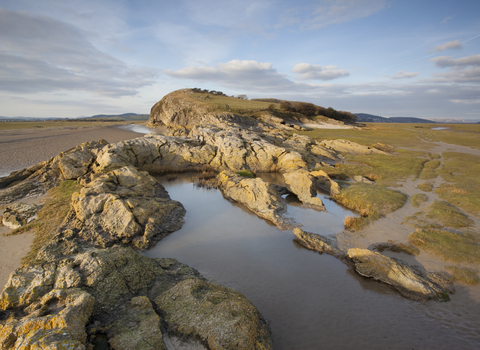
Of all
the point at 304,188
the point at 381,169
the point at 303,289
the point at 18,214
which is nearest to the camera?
the point at 303,289

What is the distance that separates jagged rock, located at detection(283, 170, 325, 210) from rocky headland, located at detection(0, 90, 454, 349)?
100 mm

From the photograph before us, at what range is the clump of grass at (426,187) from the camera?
81.2 ft

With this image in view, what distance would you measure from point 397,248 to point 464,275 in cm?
317

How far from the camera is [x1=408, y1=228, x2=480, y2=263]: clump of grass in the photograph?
13398mm

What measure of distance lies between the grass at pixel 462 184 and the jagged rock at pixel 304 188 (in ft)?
39.8

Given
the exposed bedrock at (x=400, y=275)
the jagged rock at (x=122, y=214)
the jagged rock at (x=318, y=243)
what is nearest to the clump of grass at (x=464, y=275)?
the exposed bedrock at (x=400, y=275)

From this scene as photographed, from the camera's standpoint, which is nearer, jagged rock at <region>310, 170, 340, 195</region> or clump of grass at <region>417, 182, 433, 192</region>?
clump of grass at <region>417, 182, 433, 192</region>

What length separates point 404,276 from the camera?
11.5 meters

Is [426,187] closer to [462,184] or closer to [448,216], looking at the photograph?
[462,184]

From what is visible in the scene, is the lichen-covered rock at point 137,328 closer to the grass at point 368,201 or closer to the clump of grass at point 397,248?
the clump of grass at point 397,248

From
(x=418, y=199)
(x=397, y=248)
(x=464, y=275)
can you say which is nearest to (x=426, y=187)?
(x=418, y=199)

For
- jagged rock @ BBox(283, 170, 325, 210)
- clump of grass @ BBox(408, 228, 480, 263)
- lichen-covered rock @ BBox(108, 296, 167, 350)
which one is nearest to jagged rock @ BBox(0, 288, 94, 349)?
lichen-covered rock @ BBox(108, 296, 167, 350)

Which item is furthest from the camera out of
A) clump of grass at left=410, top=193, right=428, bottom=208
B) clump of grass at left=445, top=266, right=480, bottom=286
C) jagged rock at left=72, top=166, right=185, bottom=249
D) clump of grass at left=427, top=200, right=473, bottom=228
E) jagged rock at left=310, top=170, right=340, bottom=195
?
jagged rock at left=310, top=170, right=340, bottom=195

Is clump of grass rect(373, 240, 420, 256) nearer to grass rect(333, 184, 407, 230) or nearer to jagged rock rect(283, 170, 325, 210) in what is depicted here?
grass rect(333, 184, 407, 230)
